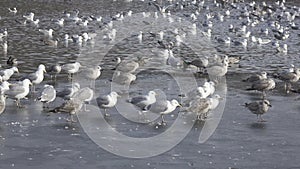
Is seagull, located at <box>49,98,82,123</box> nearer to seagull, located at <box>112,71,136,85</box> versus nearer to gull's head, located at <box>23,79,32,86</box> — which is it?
gull's head, located at <box>23,79,32,86</box>

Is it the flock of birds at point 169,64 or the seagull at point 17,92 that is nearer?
the flock of birds at point 169,64

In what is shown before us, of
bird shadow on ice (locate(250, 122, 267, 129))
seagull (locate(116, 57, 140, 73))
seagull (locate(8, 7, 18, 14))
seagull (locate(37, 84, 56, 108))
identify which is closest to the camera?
bird shadow on ice (locate(250, 122, 267, 129))

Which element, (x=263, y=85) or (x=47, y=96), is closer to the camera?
(x=47, y=96)

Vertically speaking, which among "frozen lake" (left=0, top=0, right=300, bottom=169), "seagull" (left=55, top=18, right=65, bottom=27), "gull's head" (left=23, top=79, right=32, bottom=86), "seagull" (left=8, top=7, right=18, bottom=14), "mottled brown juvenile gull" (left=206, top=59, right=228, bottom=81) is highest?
"seagull" (left=8, top=7, right=18, bottom=14)

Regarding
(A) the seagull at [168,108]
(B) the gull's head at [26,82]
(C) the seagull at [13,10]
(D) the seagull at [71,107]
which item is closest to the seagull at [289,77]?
(A) the seagull at [168,108]

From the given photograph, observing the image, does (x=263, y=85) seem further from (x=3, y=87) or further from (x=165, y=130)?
(x=3, y=87)

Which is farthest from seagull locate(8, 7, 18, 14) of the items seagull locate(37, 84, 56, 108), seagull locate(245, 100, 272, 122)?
seagull locate(245, 100, 272, 122)

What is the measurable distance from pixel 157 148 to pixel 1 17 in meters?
32.6

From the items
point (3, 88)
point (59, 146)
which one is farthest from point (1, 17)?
point (59, 146)

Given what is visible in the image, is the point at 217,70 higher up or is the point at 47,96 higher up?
the point at 217,70

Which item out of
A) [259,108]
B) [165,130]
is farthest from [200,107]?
[259,108]

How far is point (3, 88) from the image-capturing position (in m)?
16.8

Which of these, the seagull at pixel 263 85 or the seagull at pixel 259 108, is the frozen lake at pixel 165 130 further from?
the seagull at pixel 263 85

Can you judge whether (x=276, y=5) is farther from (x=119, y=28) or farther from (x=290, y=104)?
(x=290, y=104)
